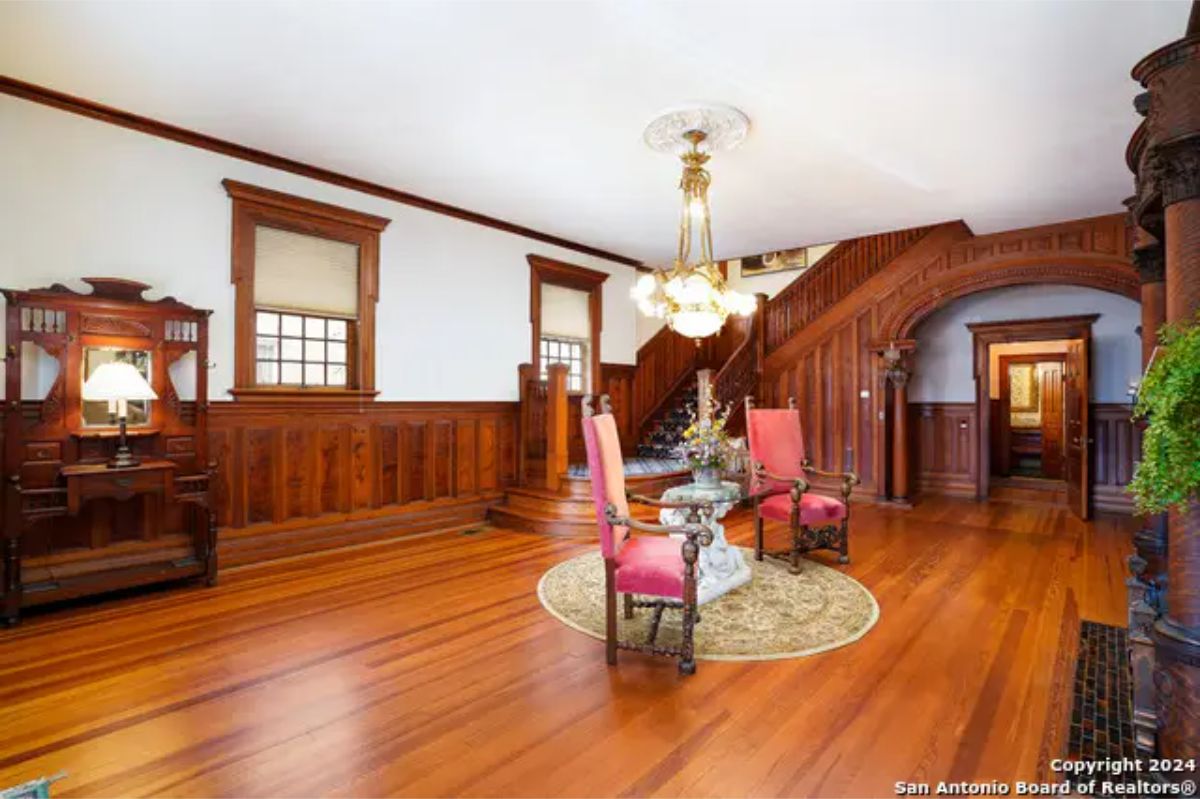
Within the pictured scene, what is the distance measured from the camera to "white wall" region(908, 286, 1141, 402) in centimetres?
717

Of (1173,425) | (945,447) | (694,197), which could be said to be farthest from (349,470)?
(945,447)

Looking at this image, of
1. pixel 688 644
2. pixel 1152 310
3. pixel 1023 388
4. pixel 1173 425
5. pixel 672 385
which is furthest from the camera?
pixel 1023 388

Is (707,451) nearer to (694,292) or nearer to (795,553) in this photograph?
(795,553)

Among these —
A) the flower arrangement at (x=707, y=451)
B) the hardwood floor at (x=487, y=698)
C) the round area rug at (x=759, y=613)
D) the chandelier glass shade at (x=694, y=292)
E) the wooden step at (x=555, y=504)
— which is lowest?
Result: the hardwood floor at (x=487, y=698)

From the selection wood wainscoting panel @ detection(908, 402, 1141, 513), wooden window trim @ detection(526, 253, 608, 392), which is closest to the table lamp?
wooden window trim @ detection(526, 253, 608, 392)

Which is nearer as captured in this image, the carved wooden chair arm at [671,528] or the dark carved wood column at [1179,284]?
the dark carved wood column at [1179,284]

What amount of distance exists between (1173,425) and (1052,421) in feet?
34.0

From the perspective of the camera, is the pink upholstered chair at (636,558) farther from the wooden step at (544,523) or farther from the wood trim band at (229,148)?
the wood trim band at (229,148)

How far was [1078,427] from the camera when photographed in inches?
279

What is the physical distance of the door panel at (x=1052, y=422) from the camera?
9.94 meters

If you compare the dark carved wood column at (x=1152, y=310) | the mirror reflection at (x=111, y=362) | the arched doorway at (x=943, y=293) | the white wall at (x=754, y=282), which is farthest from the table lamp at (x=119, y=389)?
the arched doorway at (x=943, y=293)

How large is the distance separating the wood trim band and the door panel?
904 centimetres

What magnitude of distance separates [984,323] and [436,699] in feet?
26.6

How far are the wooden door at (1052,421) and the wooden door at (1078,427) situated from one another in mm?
2896
